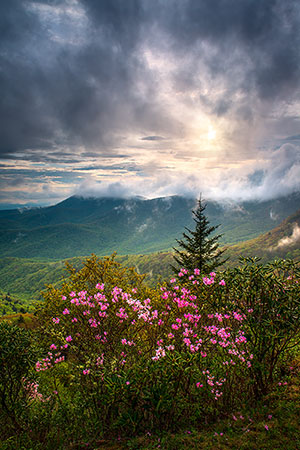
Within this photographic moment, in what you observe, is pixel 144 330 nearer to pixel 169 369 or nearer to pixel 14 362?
pixel 169 369

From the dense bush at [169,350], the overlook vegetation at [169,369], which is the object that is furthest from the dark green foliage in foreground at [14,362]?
the dense bush at [169,350]

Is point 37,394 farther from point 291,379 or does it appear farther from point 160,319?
point 291,379

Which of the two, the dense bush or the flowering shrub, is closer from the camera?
the flowering shrub

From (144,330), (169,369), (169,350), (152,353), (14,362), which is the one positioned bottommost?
(169,369)

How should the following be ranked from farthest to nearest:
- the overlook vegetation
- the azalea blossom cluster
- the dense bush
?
the azalea blossom cluster < the dense bush < the overlook vegetation

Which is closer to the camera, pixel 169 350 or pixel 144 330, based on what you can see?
pixel 169 350

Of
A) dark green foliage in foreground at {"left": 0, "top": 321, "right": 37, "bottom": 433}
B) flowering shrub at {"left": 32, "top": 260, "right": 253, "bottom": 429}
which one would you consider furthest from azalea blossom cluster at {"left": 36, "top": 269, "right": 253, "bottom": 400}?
dark green foliage in foreground at {"left": 0, "top": 321, "right": 37, "bottom": 433}

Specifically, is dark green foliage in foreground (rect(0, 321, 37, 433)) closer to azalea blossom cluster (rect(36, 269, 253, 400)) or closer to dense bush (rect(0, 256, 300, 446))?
dense bush (rect(0, 256, 300, 446))

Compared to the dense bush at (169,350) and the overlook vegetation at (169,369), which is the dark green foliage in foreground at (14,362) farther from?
the dense bush at (169,350)

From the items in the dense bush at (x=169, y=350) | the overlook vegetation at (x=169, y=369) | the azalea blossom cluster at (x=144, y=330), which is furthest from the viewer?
the azalea blossom cluster at (x=144, y=330)

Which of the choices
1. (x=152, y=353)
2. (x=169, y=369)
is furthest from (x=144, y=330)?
(x=169, y=369)

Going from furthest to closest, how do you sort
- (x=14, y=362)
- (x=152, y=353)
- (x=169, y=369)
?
(x=152, y=353), (x=14, y=362), (x=169, y=369)

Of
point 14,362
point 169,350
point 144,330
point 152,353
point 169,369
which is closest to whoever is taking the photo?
point 169,369

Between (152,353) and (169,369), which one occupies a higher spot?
(152,353)
